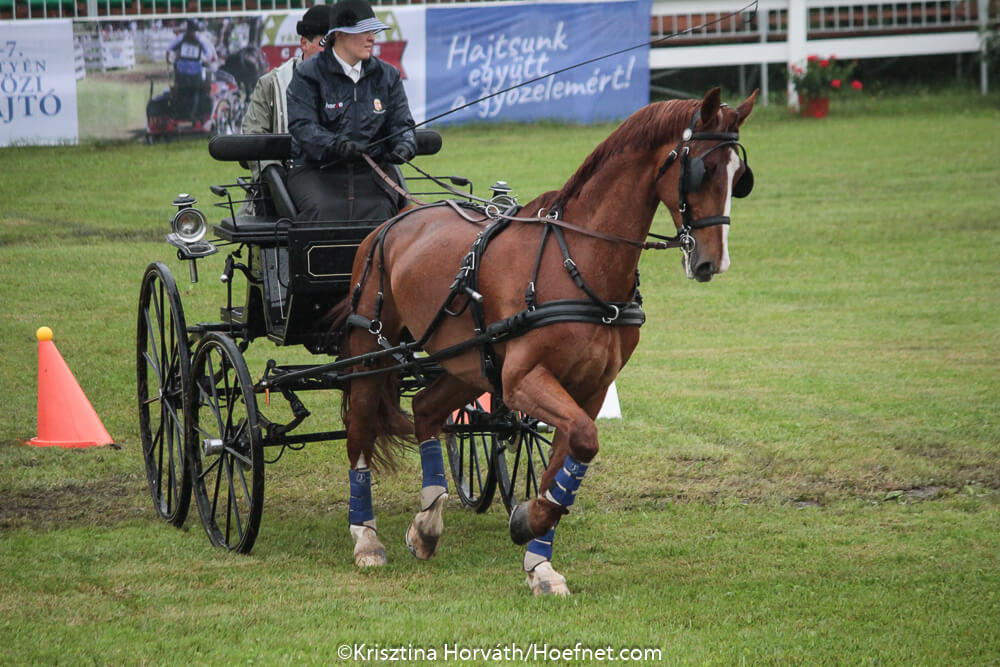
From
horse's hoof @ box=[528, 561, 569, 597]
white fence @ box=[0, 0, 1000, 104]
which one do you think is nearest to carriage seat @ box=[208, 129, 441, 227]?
horse's hoof @ box=[528, 561, 569, 597]

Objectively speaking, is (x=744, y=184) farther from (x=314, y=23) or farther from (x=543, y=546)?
(x=314, y=23)

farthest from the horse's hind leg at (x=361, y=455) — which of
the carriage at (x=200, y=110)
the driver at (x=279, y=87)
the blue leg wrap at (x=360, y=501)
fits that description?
the carriage at (x=200, y=110)

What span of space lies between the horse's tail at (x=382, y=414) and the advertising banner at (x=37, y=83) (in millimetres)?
→ 11419

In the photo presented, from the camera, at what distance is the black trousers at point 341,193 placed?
588 centimetres

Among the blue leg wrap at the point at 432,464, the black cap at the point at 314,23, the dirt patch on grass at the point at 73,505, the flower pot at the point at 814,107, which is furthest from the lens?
the flower pot at the point at 814,107

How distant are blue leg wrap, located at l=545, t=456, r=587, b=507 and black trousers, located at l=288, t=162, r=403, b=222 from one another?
72.0 inches

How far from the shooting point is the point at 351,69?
19.5ft

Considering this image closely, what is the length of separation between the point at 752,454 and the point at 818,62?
14.7 m

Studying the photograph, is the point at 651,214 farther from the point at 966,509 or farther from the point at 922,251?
the point at 922,251

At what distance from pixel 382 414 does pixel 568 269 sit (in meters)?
1.53

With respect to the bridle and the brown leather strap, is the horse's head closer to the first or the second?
the bridle

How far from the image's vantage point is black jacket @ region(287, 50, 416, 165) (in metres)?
5.80

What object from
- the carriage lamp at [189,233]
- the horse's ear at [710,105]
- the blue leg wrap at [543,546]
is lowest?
the blue leg wrap at [543,546]

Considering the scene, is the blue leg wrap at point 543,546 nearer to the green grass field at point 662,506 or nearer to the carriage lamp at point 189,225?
the green grass field at point 662,506
